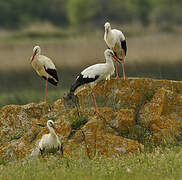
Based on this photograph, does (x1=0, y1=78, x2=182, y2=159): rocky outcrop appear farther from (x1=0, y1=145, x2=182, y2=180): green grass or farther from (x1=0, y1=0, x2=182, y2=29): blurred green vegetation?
(x1=0, y1=0, x2=182, y2=29): blurred green vegetation

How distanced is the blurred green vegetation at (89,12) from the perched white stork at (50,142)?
4870 cm

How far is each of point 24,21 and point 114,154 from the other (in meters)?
57.3

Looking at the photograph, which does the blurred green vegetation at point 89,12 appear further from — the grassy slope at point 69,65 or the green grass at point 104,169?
the green grass at point 104,169

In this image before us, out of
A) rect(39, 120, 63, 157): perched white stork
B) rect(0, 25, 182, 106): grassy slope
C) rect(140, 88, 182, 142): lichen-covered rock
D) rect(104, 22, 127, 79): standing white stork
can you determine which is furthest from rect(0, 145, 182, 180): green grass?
rect(0, 25, 182, 106): grassy slope

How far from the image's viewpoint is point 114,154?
7996 mm

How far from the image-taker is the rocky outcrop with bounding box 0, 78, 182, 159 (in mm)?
8266

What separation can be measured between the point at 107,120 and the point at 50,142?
1.17 m

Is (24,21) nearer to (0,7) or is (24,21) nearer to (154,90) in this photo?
(0,7)

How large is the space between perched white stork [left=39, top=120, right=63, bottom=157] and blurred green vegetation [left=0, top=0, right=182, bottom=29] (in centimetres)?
4870

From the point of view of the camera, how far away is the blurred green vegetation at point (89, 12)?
6194 cm

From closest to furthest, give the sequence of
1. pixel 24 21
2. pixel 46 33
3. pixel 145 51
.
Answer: pixel 145 51, pixel 46 33, pixel 24 21

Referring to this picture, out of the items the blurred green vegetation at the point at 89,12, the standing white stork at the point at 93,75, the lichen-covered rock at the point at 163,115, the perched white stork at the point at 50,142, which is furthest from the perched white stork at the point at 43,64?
the blurred green vegetation at the point at 89,12

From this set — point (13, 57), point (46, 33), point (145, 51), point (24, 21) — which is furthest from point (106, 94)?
point (24, 21)

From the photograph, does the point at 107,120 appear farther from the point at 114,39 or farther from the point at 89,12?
the point at 89,12
